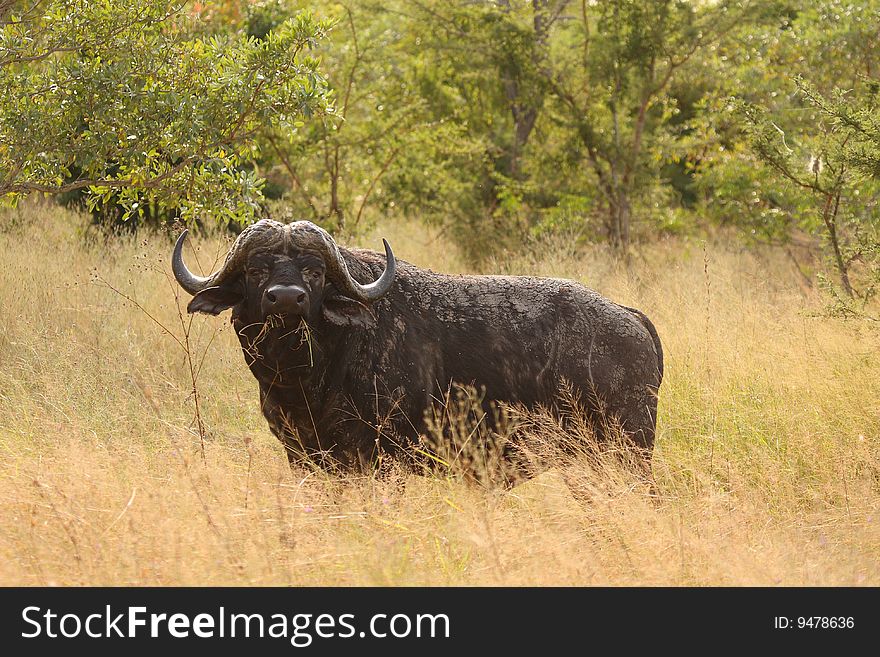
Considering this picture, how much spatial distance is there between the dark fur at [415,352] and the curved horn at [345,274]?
0.20 ft

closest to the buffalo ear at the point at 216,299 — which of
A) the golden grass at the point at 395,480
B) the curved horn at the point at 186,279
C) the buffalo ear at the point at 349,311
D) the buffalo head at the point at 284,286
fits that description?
the buffalo head at the point at 284,286

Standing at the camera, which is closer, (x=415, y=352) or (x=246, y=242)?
(x=246, y=242)

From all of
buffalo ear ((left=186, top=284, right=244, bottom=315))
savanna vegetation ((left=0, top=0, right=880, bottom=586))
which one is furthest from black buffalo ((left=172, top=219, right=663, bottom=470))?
savanna vegetation ((left=0, top=0, right=880, bottom=586))

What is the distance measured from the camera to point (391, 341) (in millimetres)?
5852

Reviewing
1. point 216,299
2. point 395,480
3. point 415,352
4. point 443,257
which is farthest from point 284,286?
point 443,257

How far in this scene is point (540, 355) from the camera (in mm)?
6098

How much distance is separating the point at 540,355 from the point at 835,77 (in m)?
10.2

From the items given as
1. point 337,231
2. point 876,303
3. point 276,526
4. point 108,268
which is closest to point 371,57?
point 337,231

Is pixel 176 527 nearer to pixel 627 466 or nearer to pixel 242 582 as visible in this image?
pixel 242 582

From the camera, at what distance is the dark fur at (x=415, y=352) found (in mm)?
5547

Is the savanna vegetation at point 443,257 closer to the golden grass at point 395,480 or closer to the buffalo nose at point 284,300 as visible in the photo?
the golden grass at point 395,480

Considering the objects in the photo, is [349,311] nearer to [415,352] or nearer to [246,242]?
[415,352]

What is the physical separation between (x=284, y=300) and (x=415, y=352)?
99cm

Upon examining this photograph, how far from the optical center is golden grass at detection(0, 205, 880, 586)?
462 centimetres
